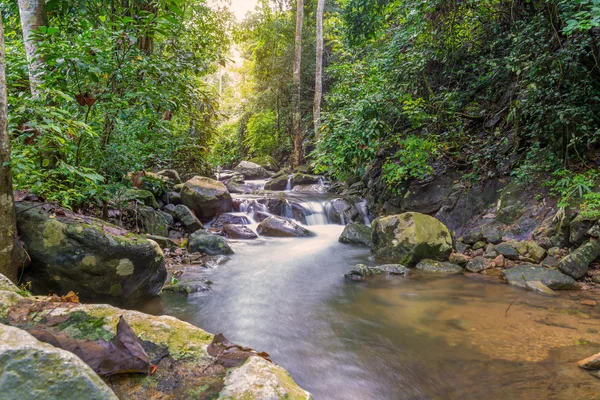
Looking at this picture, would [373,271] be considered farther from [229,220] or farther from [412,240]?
[229,220]

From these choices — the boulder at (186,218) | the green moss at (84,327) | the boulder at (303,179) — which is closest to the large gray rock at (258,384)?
the green moss at (84,327)

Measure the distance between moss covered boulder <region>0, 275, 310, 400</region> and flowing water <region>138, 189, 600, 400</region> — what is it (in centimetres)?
153

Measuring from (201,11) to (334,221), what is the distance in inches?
274

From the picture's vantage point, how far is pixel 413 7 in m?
6.41

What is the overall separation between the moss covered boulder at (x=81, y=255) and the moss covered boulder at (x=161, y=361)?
171 cm

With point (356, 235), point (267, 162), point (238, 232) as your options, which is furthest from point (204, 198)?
point (267, 162)

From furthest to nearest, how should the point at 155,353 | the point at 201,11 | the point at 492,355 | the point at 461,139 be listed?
the point at 201,11
the point at 461,139
the point at 492,355
the point at 155,353

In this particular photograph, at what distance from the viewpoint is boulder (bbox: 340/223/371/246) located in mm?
7962

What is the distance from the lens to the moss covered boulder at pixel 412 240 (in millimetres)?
5988

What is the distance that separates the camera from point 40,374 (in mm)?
923

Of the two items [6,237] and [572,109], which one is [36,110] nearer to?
[6,237]

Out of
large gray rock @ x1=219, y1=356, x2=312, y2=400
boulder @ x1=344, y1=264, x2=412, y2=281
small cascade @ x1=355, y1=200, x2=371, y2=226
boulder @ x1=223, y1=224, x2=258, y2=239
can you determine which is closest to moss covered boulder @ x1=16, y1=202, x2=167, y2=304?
large gray rock @ x1=219, y1=356, x2=312, y2=400

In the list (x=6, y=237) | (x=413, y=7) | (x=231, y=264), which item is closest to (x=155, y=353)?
(x=6, y=237)

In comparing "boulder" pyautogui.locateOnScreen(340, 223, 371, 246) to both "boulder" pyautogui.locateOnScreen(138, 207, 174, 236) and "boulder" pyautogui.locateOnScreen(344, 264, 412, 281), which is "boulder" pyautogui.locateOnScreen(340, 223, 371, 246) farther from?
"boulder" pyautogui.locateOnScreen(138, 207, 174, 236)
